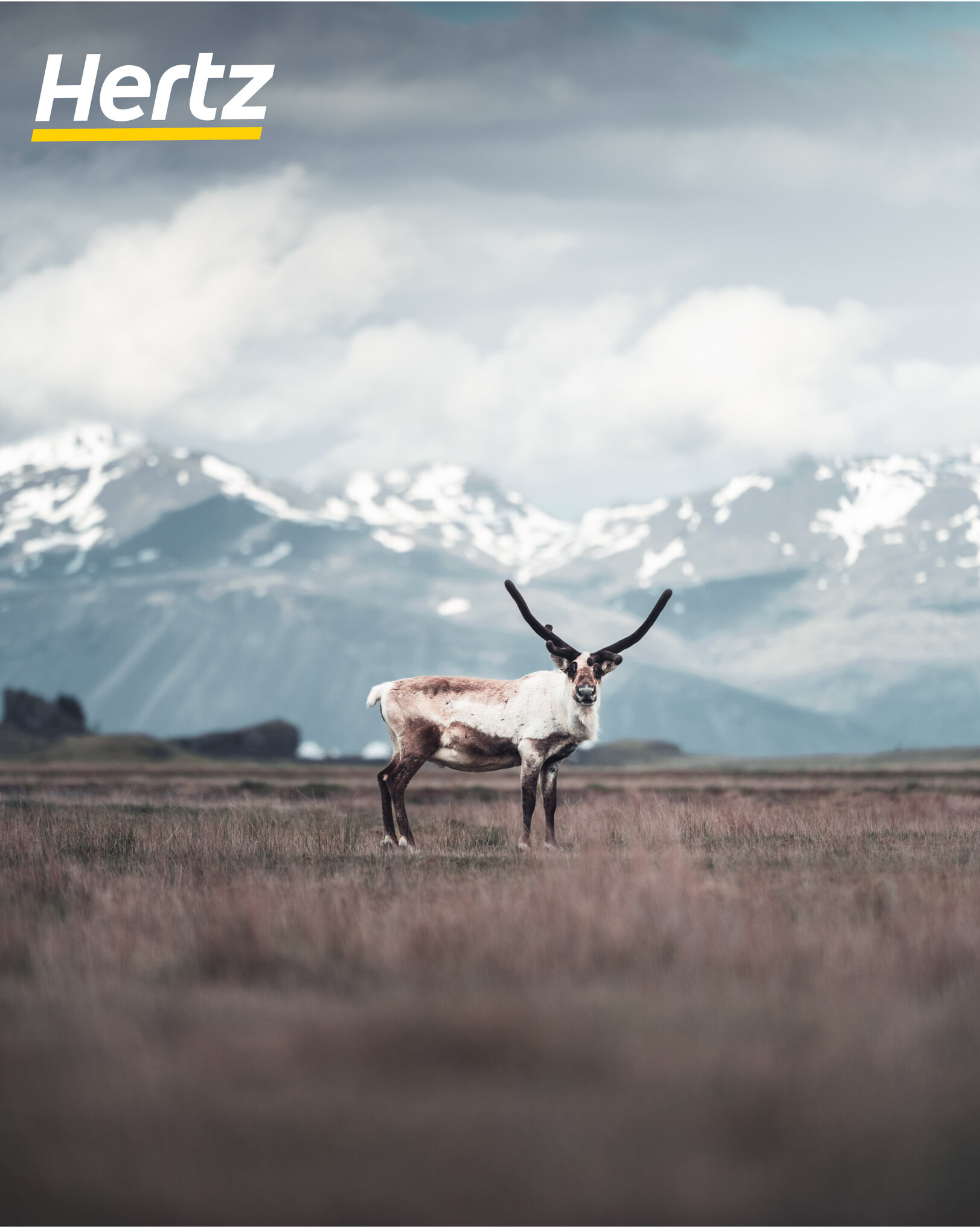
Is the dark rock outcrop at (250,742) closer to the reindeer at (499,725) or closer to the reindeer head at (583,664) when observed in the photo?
the reindeer at (499,725)

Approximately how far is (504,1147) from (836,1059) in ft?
7.13

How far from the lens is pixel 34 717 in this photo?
135 meters

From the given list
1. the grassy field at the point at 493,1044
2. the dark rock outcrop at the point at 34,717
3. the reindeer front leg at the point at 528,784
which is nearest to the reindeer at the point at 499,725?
the reindeer front leg at the point at 528,784

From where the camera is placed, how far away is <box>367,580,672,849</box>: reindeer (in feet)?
60.4

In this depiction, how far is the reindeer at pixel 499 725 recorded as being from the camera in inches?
725

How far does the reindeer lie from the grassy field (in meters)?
3.43

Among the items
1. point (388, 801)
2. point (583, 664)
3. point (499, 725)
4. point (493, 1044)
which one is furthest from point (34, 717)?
point (493, 1044)

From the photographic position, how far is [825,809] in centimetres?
2775

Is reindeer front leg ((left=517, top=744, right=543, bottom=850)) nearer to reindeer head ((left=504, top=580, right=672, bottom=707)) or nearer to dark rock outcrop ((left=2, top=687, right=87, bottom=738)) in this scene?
reindeer head ((left=504, top=580, right=672, bottom=707))

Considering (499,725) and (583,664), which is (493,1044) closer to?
(583,664)

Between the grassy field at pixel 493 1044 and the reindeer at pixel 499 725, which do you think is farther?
the reindeer at pixel 499 725

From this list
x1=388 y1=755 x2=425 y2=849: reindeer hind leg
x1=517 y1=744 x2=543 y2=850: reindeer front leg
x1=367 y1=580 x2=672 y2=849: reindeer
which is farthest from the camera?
x1=388 y1=755 x2=425 y2=849: reindeer hind leg

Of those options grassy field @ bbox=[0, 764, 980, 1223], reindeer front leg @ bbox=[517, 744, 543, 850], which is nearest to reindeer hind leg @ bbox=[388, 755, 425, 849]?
reindeer front leg @ bbox=[517, 744, 543, 850]

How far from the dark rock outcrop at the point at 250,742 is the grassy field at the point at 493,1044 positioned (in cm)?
13389
